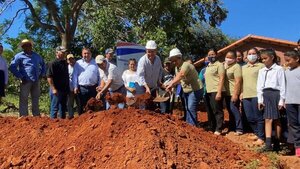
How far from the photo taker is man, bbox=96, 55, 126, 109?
8250 mm

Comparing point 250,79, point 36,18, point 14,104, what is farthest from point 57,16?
point 250,79

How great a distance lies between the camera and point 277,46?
74.5 ft

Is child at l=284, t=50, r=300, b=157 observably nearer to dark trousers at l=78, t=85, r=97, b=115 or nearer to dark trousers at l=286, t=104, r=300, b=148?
dark trousers at l=286, t=104, r=300, b=148

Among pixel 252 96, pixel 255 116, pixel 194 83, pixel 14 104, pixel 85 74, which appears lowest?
pixel 14 104

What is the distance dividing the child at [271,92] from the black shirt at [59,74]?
382cm

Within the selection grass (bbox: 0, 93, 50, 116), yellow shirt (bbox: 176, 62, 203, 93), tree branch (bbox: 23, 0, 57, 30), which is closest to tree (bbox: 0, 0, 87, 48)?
tree branch (bbox: 23, 0, 57, 30)

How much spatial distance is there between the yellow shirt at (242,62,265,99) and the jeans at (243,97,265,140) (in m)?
0.10

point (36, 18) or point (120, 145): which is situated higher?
point (36, 18)

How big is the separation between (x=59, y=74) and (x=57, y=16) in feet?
31.5

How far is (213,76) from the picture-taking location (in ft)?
28.1

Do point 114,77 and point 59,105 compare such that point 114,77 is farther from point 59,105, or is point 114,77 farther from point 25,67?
point 25,67

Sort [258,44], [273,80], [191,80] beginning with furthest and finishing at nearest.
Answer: [258,44]
[191,80]
[273,80]

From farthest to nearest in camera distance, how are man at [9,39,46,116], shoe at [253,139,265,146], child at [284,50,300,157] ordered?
man at [9,39,46,116], shoe at [253,139,265,146], child at [284,50,300,157]

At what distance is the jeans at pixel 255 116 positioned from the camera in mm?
7367
